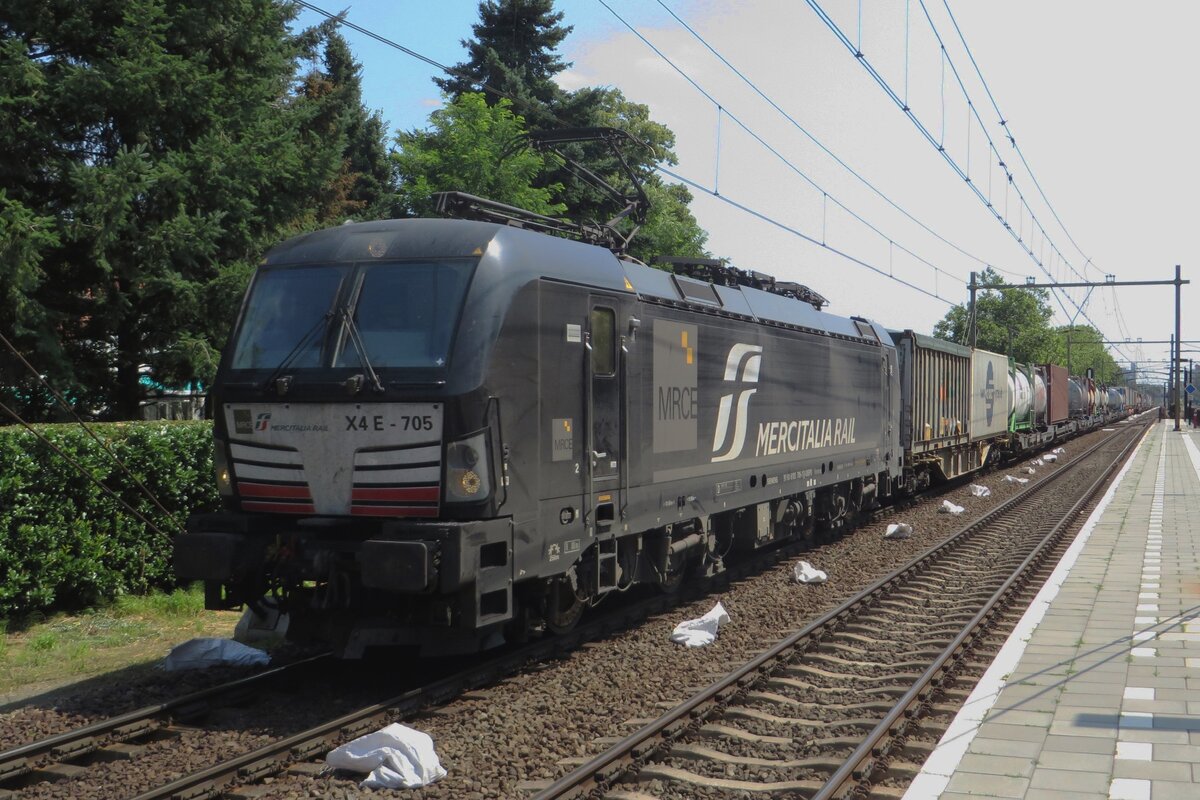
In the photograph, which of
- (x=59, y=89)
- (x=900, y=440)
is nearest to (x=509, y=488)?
(x=59, y=89)

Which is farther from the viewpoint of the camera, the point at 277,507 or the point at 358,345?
the point at 277,507

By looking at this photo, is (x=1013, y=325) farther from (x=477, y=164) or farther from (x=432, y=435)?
(x=432, y=435)

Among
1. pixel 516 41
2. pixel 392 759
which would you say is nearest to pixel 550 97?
pixel 516 41

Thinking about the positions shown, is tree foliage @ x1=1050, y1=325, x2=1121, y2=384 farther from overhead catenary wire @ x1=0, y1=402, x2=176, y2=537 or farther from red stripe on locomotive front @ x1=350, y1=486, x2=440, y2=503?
red stripe on locomotive front @ x1=350, y1=486, x2=440, y2=503

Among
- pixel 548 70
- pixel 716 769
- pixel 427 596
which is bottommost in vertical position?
pixel 716 769

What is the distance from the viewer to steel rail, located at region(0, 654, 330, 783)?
5887 millimetres

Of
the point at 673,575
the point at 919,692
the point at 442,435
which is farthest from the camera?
the point at 673,575

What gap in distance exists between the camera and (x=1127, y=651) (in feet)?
28.2

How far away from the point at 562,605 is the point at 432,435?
2298 mm

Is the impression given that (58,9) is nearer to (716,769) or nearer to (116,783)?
(116,783)

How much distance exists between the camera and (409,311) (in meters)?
7.45

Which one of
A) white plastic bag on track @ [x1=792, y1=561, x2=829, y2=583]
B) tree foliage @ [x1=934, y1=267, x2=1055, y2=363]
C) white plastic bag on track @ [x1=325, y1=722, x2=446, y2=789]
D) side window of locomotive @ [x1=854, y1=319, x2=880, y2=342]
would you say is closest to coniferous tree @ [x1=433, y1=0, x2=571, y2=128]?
side window of locomotive @ [x1=854, y1=319, x2=880, y2=342]

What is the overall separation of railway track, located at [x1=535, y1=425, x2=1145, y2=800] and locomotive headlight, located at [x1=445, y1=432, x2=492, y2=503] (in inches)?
72.9

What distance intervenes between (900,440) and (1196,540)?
5408 mm
